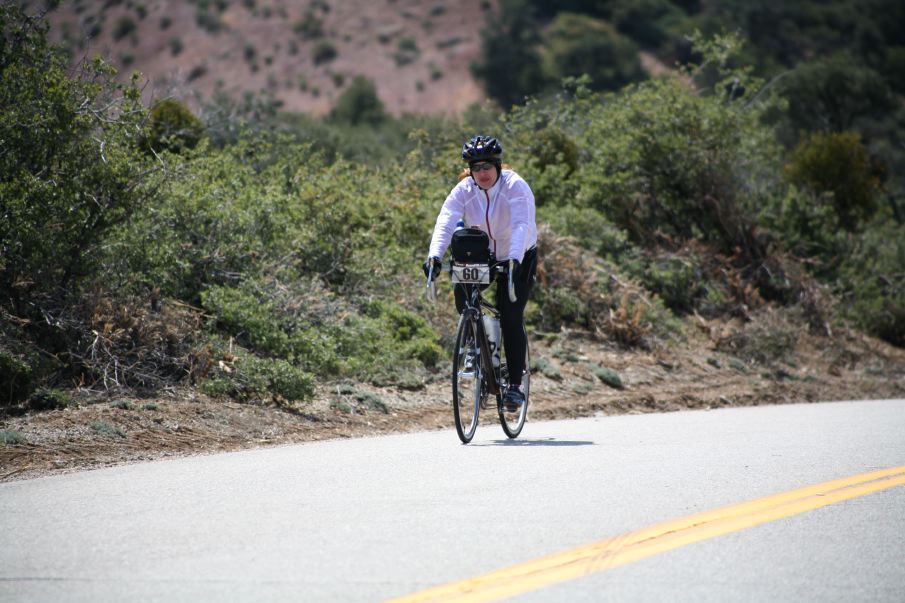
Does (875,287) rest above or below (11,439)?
below

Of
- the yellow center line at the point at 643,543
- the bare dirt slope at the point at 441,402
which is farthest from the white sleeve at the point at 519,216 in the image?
the yellow center line at the point at 643,543

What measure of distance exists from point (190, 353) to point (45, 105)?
2.60 m

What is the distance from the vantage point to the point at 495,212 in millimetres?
9234

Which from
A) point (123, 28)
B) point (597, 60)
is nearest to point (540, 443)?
point (597, 60)

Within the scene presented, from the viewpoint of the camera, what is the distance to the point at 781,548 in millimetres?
5379

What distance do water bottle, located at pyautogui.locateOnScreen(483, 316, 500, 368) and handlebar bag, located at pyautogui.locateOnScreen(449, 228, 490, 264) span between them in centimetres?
55

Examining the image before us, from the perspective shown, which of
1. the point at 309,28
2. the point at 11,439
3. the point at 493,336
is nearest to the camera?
the point at 11,439

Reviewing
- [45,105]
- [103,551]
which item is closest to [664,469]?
[103,551]

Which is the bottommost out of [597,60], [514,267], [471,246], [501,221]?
[514,267]

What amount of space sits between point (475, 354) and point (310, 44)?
333 feet

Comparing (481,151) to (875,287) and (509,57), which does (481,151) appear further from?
(509,57)

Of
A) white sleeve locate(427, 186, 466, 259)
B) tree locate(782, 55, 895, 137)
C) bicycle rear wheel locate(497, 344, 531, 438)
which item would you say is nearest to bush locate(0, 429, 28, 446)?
white sleeve locate(427, 186, 466, 259)

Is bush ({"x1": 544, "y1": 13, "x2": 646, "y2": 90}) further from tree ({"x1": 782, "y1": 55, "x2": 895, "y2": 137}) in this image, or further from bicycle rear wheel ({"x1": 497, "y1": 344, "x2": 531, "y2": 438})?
bicycle rear wheel ({"x1": 497, "y1": 344, "x2": 531, "y2": 438})

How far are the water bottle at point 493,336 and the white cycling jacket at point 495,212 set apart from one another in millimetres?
513
